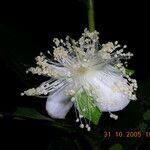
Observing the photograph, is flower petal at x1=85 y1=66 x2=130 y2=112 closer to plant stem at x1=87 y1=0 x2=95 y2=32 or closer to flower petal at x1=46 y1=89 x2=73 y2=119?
Answer: flower petal at x1=46 y1=89 x2=73 y2=119

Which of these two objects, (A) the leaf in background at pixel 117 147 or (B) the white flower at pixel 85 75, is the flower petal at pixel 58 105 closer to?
(B) the white flower at pixel 85 75

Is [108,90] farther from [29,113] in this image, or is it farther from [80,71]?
[29,113]

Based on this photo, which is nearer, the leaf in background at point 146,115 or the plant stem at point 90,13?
the plant stem at point 90,13

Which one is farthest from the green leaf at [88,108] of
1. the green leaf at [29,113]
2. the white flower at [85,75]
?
→ the green leaf at [29,113]

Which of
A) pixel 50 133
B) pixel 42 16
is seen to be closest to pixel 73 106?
pixel 50 133

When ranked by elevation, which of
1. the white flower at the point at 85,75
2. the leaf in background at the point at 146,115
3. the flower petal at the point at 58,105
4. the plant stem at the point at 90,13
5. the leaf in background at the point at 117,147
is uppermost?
the plant stem at the point at 90,13

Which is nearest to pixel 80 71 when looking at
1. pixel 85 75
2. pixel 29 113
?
pixel 85 75
